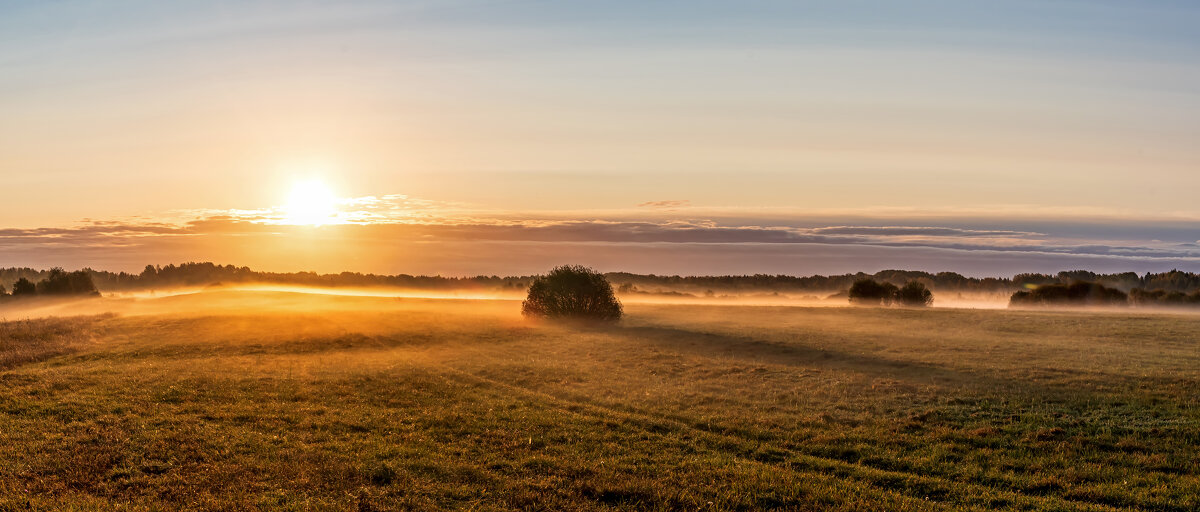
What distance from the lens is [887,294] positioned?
226 feet

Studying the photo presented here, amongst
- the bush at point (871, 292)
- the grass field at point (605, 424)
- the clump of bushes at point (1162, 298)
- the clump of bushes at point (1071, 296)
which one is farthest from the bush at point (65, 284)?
the clump of bushes at point (1162, 298)

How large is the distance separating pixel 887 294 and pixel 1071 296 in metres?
17.7

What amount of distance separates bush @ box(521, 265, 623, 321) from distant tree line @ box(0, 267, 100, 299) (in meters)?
59.8

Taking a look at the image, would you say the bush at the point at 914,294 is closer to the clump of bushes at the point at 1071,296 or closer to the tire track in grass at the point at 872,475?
the clump of bushes at the point at 1071,296

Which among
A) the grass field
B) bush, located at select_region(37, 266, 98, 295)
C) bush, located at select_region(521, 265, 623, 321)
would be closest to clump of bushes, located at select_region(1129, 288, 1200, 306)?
the grass field

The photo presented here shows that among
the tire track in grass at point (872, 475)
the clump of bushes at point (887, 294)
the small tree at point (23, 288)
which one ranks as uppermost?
the clump of bushes at point (887, 294)

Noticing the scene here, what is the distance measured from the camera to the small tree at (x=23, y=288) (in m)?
80.9

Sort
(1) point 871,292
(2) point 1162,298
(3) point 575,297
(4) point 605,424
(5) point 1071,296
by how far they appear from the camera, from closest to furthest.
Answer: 1. (4) point 605,424
2. (3) point 575,297
3. (2) point 1162,298
4. (5) point 1071,296
5. (1) point 871,292

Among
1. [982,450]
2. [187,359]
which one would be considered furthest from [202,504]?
[187,359]

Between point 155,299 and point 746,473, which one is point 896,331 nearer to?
point 746,473

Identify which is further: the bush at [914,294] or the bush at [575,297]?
the bush at [914,294]

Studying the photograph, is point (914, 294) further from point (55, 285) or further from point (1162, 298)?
point (55, 285)

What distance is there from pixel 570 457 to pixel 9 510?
34.1ft

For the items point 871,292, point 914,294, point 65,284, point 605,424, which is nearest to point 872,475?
point 605,424
